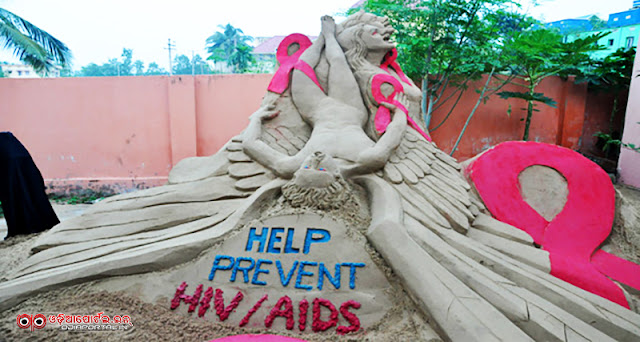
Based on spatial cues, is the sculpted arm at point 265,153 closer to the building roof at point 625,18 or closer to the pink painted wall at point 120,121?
the pink painted wall at point 120,121

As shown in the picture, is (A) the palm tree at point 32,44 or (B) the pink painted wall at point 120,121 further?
(A) the palm tree at point 32,44

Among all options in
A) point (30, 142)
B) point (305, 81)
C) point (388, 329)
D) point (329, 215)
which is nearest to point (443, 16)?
point (305, 81)

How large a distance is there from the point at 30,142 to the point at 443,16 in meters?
5.77

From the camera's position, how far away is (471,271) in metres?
1.69

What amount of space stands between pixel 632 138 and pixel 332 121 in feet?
12.7

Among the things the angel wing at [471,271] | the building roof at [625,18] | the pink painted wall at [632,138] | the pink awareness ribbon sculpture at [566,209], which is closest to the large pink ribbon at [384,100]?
the angel wing at [471,271]

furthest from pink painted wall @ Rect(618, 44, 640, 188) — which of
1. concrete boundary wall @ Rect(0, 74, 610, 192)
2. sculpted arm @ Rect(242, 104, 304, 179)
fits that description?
sculpted arm @ Rect(242, 104, 304, 179)

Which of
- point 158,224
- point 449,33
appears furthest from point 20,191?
point 449,33

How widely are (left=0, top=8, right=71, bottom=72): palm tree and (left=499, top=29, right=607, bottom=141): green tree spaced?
755 cm

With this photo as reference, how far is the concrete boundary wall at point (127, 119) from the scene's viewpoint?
512 centimetres

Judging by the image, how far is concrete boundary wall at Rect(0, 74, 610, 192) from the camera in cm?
512

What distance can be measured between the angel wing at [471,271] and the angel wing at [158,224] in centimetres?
76

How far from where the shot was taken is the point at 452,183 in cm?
244

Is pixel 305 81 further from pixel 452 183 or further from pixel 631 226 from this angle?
pixel 631 226
